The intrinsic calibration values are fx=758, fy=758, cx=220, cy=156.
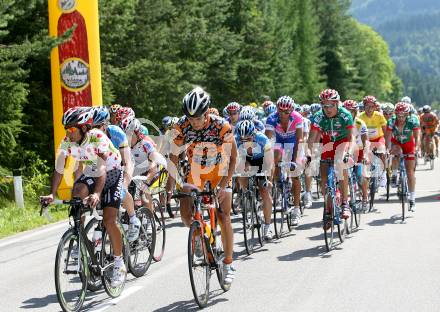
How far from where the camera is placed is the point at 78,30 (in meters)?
16.2

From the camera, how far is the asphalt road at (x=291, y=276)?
280 inches

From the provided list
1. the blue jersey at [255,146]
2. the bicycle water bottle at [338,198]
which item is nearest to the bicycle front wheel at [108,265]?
A: the blue jersey at [255,146]

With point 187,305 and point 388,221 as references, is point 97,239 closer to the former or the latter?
point 187,305

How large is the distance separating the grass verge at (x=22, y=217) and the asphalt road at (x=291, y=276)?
98cm

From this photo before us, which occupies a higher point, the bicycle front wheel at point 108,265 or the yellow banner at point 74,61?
the yellow banner at point 74,61

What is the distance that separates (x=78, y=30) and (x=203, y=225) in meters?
10.00

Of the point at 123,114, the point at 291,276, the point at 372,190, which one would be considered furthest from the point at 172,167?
the point at 372,190

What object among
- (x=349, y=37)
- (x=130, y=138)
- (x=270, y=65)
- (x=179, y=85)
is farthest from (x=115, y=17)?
(x=349, y=37)

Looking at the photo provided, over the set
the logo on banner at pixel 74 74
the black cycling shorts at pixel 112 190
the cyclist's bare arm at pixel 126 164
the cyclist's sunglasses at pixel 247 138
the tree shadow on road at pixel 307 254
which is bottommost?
the tree shadow on road at pixel 307 254

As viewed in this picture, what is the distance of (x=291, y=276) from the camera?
8.34m

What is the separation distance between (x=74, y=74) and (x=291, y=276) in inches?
380

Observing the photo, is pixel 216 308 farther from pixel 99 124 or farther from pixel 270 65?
pixel 270 65

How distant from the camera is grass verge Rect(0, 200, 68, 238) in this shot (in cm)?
1334

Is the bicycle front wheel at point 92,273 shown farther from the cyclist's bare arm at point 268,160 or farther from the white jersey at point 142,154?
the cyclist's bare arm at point 268,160
